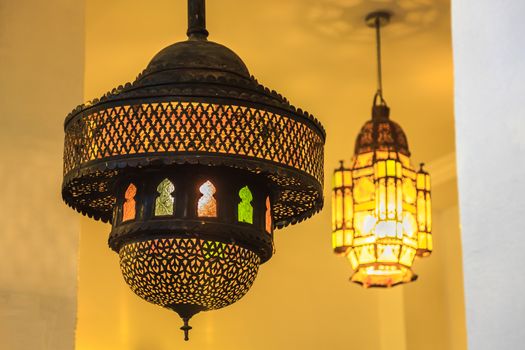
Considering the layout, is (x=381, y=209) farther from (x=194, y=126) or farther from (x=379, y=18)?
(x=194, y=126)

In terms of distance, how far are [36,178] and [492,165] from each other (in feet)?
7.18

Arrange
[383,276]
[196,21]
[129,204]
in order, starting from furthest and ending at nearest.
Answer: [383,276] < [196,21] < [129,204]

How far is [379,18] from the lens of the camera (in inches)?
167

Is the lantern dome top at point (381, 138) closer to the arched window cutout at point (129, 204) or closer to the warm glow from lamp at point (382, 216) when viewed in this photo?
the warm glow from lamp at point (382, 216)

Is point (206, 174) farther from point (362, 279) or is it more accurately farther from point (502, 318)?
point (362, 279)

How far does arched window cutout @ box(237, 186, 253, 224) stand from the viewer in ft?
5.41

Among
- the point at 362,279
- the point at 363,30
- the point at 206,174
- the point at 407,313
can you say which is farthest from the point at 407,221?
the point at 407,313

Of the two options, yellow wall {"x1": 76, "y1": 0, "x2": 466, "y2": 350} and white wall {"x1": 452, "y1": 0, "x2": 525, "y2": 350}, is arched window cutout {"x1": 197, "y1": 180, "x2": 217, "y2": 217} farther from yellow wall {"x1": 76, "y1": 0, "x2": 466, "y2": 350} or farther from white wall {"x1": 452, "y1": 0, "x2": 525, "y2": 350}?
yellow wall {"x1": 76, "y1": 0, "x2": 466, "y2": 350}

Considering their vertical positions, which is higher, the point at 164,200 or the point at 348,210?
the point at 348,210

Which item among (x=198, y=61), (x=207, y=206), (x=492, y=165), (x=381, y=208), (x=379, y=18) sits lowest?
(x=492, y=165)

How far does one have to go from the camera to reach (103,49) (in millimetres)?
4516

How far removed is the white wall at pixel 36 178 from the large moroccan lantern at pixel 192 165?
1121 millimetres

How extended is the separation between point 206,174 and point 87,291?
162 inches

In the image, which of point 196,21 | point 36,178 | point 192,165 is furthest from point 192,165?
point 36,178
